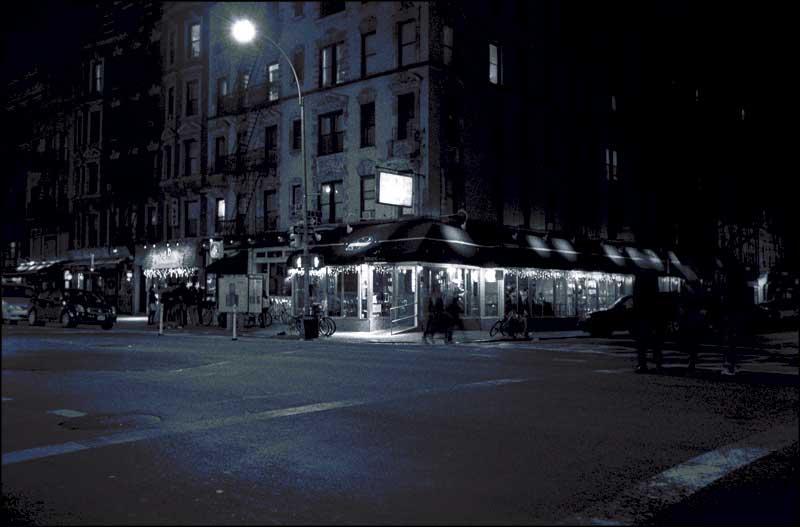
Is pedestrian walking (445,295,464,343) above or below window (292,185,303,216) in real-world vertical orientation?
below

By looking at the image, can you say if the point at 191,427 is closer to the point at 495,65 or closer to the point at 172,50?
the point at 172,50

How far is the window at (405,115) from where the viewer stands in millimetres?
31281

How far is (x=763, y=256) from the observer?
63.6 metres

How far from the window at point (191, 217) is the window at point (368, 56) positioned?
51.6 feet

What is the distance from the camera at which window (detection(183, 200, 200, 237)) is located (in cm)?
4234

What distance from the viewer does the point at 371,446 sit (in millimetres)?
6910

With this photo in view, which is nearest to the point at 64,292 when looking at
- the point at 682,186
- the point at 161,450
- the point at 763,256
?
the point at 161,450

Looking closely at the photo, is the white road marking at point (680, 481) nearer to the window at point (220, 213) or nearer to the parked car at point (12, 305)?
the parked car at point (12, 305)

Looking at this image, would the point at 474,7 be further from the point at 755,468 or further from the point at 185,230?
the point at 755,468

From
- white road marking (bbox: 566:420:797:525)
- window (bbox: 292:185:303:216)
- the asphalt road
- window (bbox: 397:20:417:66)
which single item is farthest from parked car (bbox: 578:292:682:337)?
white road marking (bbox: 566:420:797:525)

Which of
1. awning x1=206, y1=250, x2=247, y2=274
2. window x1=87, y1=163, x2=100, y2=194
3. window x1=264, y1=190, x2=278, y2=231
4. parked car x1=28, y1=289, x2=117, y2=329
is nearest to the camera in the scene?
parked car x1=28, y1=289, x2=117, y2=329

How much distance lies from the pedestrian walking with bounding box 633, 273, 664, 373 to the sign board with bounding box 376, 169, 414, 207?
53.0 feet

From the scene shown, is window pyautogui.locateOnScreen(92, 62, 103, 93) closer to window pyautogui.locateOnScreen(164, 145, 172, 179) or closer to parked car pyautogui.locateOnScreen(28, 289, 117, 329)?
parked car pyautogui.locateOnScreen(28, 289, 117, 329)

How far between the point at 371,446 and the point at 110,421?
10.4ft
